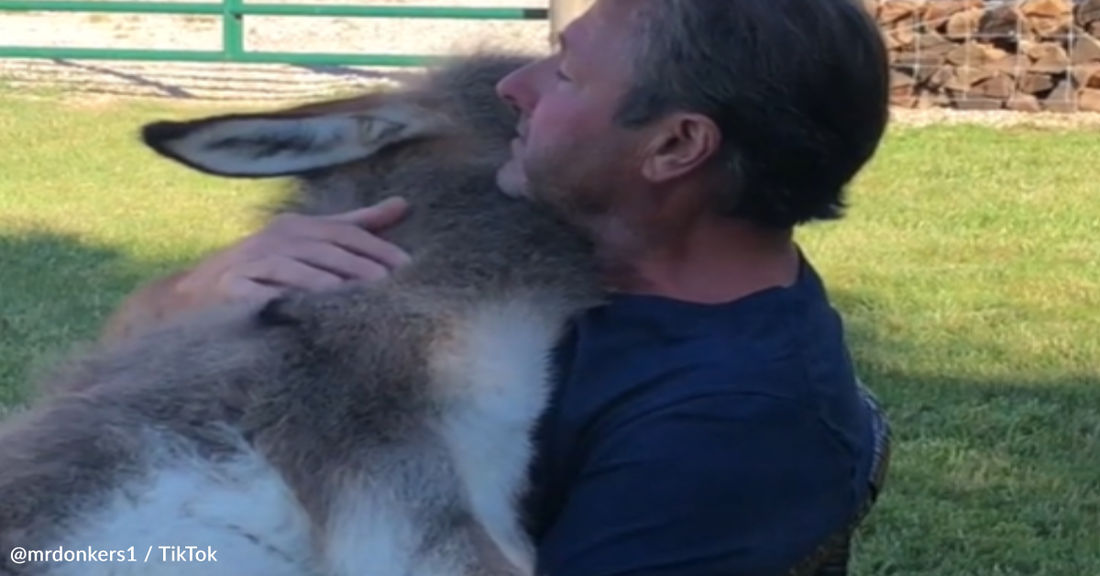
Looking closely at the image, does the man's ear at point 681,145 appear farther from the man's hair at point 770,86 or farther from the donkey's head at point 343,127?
the donkey's head at point 343,127

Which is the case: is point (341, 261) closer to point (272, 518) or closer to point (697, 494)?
point (272, 518)

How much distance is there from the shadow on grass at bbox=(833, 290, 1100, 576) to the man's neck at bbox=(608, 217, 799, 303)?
2.42 m

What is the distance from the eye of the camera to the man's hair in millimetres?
2195

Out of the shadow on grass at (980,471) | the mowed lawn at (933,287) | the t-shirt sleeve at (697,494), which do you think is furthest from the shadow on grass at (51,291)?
the t-shirt sleeve at (697,494)

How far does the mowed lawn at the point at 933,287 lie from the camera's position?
16.3 feet

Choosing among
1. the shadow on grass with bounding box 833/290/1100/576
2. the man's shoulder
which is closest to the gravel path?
the shadow on grass with bounding box 833/290/1100/576

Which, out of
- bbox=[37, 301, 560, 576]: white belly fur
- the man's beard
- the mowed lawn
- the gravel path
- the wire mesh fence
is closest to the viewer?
bbox=[37, 301, 560, 576]: white belly fur

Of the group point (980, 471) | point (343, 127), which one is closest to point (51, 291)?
point (980, 471)

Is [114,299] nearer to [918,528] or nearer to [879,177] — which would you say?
[918,528]

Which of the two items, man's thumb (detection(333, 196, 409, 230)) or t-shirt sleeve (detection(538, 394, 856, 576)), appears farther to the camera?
man's thumb (detection(333, 196, 409, 230))

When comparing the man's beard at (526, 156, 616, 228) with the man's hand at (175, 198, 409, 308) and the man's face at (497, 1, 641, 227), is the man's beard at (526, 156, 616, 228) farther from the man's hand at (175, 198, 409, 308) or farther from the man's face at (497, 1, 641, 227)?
the man's hand at (175, 198, 409, 308)

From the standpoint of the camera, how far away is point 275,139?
245 cm

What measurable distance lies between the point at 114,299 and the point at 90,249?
41.3 inches

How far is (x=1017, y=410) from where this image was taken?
5770mm
